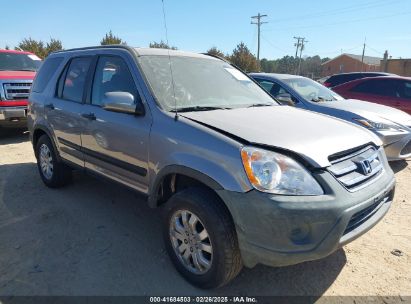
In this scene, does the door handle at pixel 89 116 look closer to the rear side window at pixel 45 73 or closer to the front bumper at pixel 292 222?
the rear side window at pixel 45 73

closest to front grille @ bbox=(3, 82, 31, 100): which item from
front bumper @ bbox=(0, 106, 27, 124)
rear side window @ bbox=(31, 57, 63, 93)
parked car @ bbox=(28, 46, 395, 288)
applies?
→ front bumper @ bbox=(0, 106, 27, 124)

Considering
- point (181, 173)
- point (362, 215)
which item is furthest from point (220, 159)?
point (362, 215)

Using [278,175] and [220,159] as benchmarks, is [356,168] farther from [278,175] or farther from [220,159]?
[220,159]

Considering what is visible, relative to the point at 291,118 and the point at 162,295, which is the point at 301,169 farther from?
the point at 162,295

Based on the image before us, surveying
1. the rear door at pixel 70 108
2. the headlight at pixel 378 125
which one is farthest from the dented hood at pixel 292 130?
the headlight at pixel 378 125

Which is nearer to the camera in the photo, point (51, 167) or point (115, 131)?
point (115, 131)

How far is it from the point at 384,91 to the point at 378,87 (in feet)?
0.59

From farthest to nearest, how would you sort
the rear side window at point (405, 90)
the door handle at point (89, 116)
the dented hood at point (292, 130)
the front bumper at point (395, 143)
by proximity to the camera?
the rear side window at point (405, 90) < the front bumper at point (395, 143) < the door handle at point (89, 116) < the dented hood at point (292, 130)

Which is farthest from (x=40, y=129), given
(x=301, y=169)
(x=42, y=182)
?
(x=301, y=169)

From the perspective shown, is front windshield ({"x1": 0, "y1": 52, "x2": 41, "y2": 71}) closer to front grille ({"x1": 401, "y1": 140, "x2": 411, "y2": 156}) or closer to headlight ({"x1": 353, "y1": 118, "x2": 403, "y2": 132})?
headlight ({"x1": 353, "y1": 118, "x2": 403, "y2": 132})

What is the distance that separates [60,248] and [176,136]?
1.66 m

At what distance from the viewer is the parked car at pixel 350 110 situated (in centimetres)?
561

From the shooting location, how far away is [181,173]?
273 cm

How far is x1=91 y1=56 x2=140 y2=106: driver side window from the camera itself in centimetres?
338
